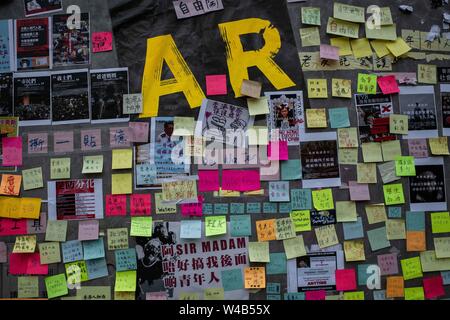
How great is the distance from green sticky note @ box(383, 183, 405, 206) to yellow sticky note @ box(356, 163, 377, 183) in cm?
9

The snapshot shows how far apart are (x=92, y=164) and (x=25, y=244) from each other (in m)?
0.63

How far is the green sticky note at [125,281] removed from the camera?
4531 millimetres

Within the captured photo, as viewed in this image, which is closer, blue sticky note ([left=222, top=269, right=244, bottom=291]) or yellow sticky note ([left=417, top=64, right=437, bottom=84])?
blue sticky note ([left=222, top=269, right=244, bottom=291])

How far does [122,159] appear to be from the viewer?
4.57m

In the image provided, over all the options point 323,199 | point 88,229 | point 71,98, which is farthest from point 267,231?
point 71,98

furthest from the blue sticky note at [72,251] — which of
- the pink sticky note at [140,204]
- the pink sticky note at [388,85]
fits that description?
the pink sticky note at [388,85]

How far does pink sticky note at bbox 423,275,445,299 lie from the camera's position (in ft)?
15.2

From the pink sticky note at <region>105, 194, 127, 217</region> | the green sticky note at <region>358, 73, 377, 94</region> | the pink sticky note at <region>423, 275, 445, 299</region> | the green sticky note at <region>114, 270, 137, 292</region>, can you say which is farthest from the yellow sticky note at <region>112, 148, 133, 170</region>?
the pink sticky note at <region>423, 275, 445, 299</region>

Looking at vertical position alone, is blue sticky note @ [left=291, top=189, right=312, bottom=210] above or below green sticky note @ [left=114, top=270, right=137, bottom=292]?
above

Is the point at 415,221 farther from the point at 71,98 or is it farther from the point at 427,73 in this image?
the point at 71,98

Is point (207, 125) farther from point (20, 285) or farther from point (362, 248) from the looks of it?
point (20, 285)

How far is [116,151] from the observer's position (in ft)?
15.0

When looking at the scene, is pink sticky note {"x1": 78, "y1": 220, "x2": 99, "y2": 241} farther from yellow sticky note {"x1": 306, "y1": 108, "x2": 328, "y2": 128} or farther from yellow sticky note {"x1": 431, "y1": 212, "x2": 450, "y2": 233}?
yellow sticky note {"x1": 431, "y1": 212, "x2": 450, "y2": 233}

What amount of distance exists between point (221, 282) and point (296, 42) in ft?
5.03
